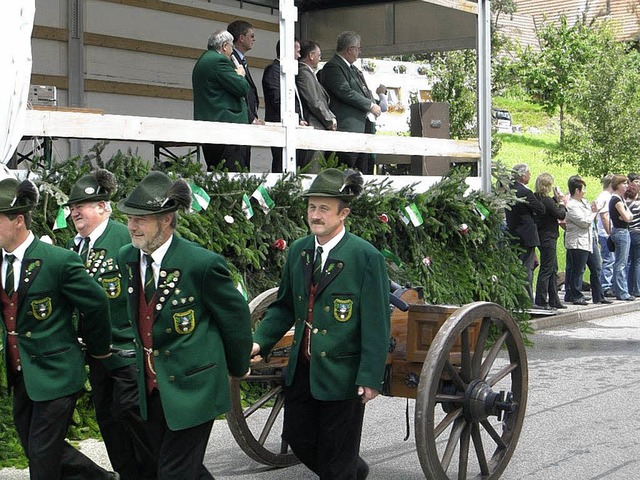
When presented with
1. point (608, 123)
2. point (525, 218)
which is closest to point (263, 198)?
point (525, 218)

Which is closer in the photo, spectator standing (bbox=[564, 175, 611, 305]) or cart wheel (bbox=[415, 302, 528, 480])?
cart wheel (bbox=[415, 302, 528, 480])

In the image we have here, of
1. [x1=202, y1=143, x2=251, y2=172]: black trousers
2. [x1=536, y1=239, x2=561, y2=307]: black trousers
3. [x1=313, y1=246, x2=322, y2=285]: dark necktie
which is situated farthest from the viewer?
[x1=536, y1=239, x2=561, y2=307]: black trousers

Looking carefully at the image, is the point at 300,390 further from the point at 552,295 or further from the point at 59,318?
the point at 552,295

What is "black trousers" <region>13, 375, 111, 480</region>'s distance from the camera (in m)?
5.16

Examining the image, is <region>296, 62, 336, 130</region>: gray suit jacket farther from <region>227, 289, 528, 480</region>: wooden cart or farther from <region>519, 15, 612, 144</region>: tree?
<region>519, 15, 612, 144</region>: tree

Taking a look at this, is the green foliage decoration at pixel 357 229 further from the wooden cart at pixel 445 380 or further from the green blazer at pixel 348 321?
the green blazer at pixel 348 321

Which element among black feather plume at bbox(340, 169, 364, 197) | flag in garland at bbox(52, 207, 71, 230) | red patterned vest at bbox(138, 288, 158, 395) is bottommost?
red patterned vest at bbox(138, 288, 158, 395)

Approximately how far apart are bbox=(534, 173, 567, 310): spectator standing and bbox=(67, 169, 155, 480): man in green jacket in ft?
31.6

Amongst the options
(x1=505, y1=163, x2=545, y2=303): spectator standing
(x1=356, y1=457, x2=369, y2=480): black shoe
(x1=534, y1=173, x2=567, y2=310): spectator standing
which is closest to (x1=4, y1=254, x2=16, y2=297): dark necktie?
(x1=356, y1=457, x2=369, y2=480): black shoe

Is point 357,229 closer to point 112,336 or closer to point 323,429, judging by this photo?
point 112,336

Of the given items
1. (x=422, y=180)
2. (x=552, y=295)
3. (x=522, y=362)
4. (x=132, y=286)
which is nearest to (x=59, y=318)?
(x=132, y=286)

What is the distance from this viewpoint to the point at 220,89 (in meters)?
9.75

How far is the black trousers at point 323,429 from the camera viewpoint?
5344mm

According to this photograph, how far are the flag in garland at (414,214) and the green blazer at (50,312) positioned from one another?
5.69m
